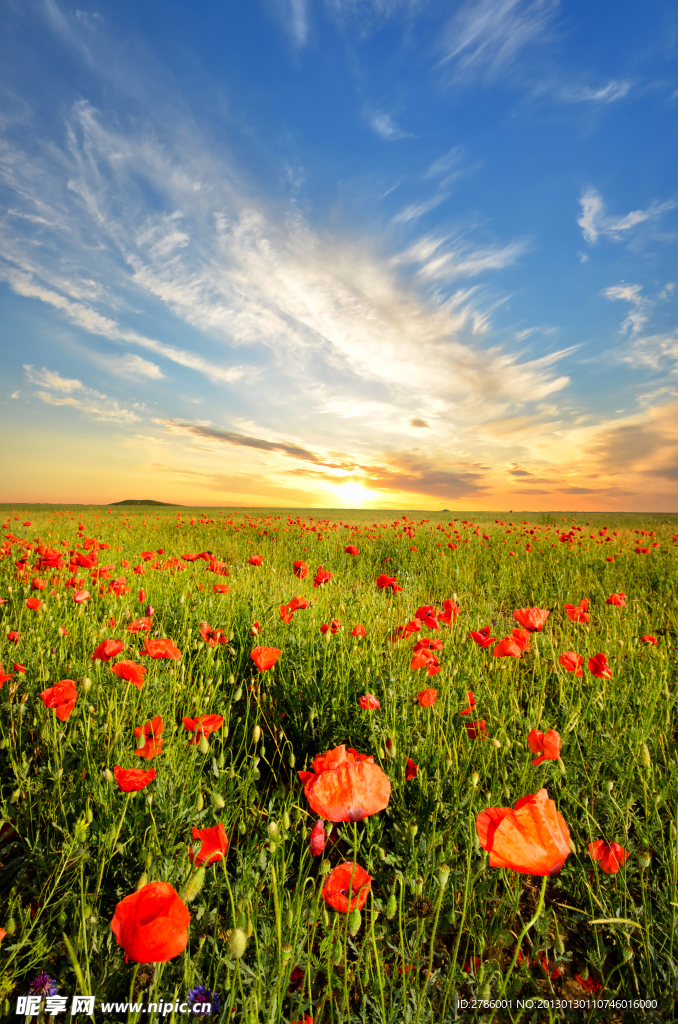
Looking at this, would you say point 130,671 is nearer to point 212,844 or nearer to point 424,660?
point 212,844

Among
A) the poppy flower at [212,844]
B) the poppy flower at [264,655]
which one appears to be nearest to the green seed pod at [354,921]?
the poppy flower at [212,844]

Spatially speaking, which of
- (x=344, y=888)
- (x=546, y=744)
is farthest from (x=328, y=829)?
(x=546, y=744)

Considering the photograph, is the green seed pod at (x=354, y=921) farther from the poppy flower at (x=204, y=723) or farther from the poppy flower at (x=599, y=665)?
the poppy flower at (x=599, y=665)

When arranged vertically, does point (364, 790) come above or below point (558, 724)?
above

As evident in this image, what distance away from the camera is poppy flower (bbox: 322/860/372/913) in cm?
108

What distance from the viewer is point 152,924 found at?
2.59 ft

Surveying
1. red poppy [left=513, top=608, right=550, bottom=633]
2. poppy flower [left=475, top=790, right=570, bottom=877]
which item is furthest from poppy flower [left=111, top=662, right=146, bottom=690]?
red poppy [left=513, top=608, right=550, bottom=633]

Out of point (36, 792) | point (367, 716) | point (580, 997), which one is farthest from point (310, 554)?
point (580, 997)

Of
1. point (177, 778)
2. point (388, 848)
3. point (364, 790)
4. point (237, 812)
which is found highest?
point (364, 790)

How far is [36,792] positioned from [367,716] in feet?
4.44

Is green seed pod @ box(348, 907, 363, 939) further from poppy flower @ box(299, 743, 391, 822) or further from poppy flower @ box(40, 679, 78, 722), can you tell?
poppy flower @ box(40, 679, 78, 722)

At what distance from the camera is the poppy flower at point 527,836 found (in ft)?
2.98

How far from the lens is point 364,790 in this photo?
1.09m

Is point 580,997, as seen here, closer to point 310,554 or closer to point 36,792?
point 36,792
